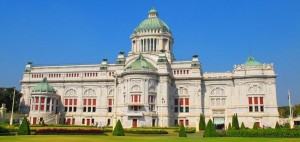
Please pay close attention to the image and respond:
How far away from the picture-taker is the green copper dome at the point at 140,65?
283ft

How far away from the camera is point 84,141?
3547cm

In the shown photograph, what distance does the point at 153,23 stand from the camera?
104 meters

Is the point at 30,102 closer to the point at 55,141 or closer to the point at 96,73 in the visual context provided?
the point at 96,73

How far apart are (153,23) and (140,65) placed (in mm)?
23009

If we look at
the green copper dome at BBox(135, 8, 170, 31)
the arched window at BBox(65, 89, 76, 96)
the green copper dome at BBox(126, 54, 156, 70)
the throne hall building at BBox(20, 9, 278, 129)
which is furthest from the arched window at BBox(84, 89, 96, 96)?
the green copper dome at BBox(135, 8, 170, 31)

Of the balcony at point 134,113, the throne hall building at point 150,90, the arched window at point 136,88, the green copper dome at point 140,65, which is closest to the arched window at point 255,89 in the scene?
the throne hall building at point 150,90

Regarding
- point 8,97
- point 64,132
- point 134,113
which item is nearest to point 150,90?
point 134,113

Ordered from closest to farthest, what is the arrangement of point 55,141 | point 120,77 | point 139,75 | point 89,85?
point 55,141, point 139,75, point 120,77, point 89,85

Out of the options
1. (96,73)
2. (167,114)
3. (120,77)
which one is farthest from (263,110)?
(96,73)

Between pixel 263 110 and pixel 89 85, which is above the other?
pixel 89 85

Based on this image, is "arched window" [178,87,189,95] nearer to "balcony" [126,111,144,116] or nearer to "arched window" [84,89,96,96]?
"balcony" [126,111,144,116]

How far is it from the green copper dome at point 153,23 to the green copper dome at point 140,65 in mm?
16010

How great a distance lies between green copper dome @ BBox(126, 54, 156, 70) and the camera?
86125 millimetres

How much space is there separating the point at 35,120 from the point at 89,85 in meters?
19.7
